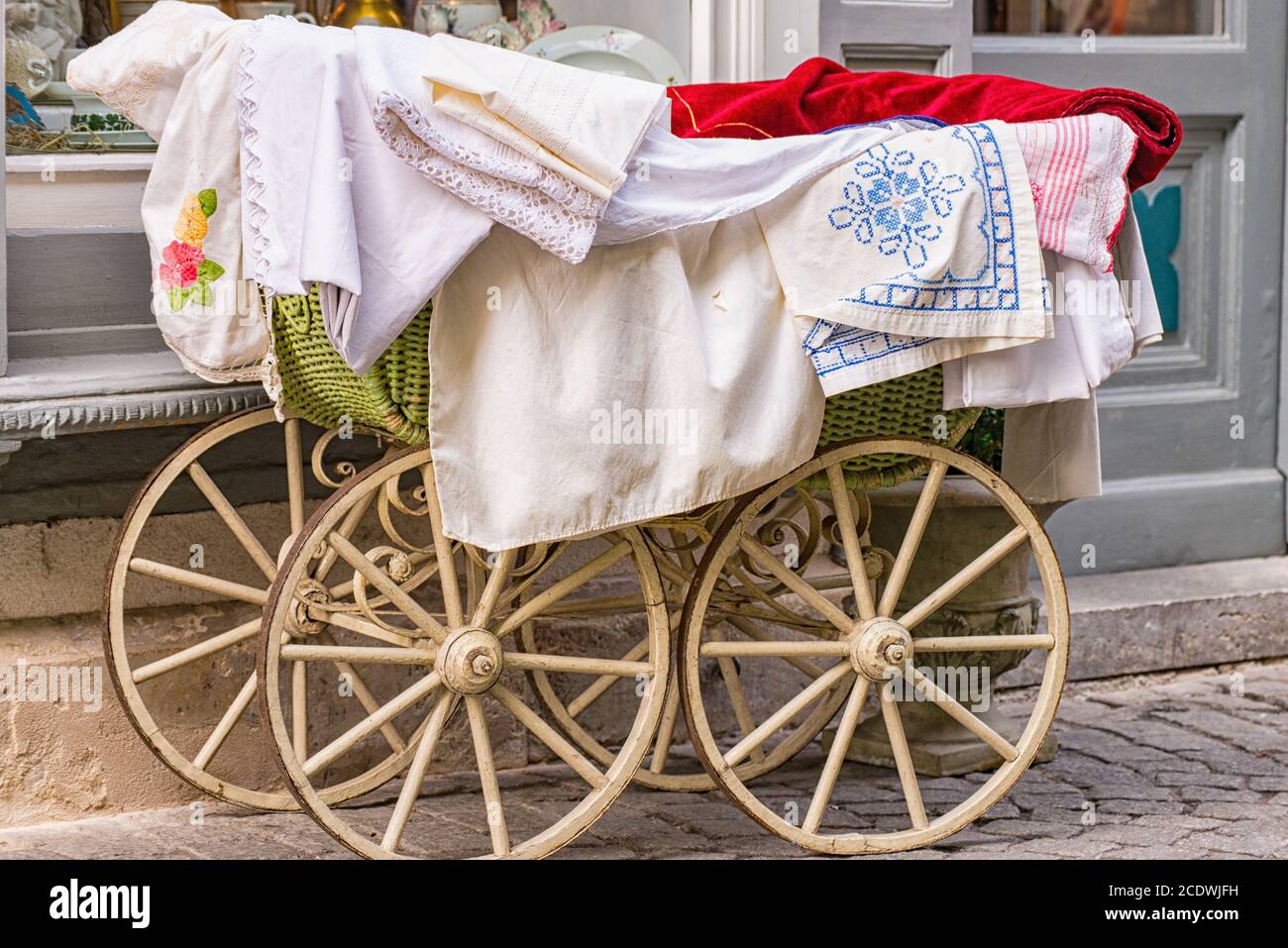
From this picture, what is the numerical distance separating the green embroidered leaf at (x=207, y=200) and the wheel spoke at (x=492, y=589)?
616 mm

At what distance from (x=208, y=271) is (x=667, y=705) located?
108 cm

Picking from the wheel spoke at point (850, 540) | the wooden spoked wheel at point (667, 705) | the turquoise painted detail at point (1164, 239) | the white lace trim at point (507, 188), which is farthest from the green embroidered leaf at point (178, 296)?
the turquoise painted detail at point (1164, 239)

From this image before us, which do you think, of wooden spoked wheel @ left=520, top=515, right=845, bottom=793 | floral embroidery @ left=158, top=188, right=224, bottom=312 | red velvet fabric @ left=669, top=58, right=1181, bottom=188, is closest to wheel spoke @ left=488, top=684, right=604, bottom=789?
wooden spoked wheel @ left=520, top=515, right=845, bottom=793

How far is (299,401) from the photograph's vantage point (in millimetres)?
2484

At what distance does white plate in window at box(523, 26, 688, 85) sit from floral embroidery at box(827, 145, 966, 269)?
3.39 feet

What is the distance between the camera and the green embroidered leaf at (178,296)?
2355 mm

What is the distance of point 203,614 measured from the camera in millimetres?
2916

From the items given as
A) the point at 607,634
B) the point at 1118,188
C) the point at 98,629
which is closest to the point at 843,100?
the point at 1118,188

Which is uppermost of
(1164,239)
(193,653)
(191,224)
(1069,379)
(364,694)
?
(191,224)

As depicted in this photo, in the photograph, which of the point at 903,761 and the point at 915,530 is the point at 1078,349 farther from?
the point at 903,761

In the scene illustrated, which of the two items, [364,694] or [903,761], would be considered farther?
[364,694]

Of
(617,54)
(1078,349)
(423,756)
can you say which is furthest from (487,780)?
(617,54)

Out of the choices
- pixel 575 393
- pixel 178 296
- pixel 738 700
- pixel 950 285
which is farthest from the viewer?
pixel 738 700

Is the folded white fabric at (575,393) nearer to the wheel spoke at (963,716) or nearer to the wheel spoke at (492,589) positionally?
the wheel spoke at (492,589)
